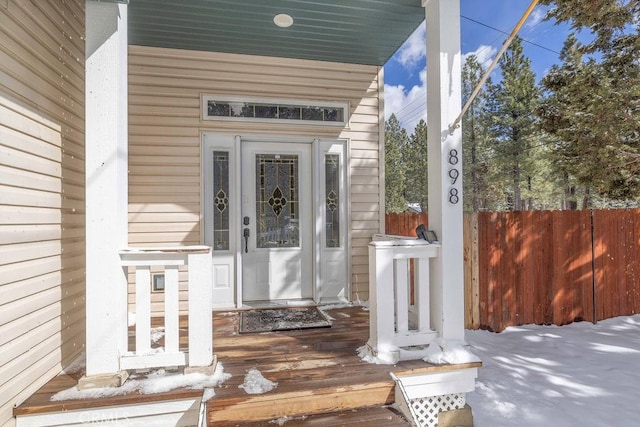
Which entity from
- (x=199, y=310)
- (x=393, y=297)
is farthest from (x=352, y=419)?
(x=199, y=310)

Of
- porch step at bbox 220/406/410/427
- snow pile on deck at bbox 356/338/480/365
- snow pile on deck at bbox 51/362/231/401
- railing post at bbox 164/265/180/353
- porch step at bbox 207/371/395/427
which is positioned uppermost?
railing post at bbox 164/265/180/353

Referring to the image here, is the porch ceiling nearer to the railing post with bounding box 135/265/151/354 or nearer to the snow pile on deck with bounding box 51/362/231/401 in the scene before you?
the railing post with bounding box 135/265/151/354

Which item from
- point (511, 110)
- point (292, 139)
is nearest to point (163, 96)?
point (292, 139)

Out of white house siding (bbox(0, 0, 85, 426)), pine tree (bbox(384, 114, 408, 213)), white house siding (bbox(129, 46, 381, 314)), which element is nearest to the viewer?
white house siding (bbox(0, 0, 85, 426))

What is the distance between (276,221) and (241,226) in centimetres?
40

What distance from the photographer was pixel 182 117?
11.6 feet

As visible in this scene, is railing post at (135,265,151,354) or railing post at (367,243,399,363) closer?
railing post at (135,265,151,354)

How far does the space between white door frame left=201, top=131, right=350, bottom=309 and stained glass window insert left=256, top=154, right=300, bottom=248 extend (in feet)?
0.68

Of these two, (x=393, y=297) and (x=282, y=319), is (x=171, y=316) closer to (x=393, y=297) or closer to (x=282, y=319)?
(x=282, y=319)

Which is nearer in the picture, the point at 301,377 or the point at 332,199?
the point at 301,377

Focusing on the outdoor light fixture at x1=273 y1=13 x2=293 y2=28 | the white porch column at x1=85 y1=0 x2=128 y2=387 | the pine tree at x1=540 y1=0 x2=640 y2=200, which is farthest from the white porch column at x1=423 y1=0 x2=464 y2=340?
the pine tree at x1=540 y1=0 x2=640 y2=200

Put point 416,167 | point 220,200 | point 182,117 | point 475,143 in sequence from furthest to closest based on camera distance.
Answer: point 416,167 → point 475,143 → point 220,200 → point 182,117

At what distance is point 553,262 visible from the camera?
3.90m

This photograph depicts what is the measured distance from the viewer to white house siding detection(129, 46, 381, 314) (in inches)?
136
